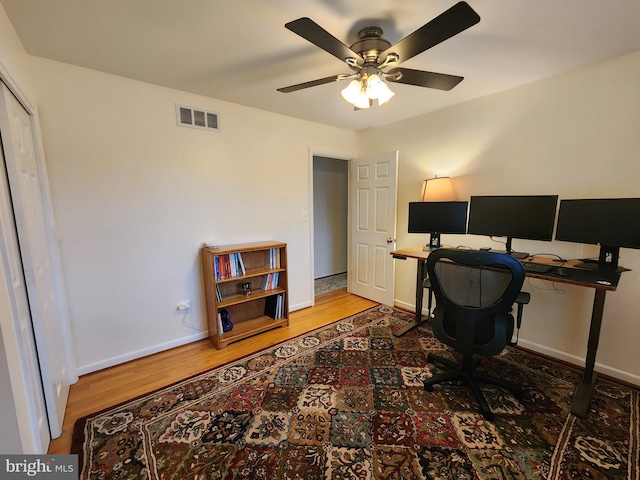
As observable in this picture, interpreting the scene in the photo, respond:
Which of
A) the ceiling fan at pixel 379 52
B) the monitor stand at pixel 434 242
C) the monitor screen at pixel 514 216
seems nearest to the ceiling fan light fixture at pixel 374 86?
the ceiling fan at pixel 379 52

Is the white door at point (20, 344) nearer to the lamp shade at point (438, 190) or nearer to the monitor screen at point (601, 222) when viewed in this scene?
the lamp shade at point (438, 190)

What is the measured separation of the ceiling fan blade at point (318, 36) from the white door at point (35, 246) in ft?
4.86

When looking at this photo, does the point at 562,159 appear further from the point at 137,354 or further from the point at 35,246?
the point at 137,354

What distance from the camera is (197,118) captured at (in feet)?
8.29

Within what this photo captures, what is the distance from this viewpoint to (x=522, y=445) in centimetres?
150

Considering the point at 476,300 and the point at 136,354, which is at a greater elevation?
the point at 476,300

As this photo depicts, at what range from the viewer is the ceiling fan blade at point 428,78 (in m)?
1.60

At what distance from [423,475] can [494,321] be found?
955 mm

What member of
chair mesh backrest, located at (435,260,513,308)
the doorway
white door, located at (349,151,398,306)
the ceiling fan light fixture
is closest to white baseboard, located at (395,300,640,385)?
chair mesh backrest, located at (435,260,513,308)

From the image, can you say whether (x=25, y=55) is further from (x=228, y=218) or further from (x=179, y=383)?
(x=179, y=383)

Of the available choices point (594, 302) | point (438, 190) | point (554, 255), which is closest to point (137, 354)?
point (438, 190)

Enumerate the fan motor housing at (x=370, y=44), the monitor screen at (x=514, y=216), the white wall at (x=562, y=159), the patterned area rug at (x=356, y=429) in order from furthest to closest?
the monitor screen at (x=514, y=216)
the white wall at (x=562, y=159)
the fan motor housing at (x=370, y=44)
the patterned area rug at (x=356, y=429)

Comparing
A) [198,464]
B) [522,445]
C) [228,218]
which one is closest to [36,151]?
[228,218]

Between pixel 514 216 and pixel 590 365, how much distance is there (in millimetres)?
1195
